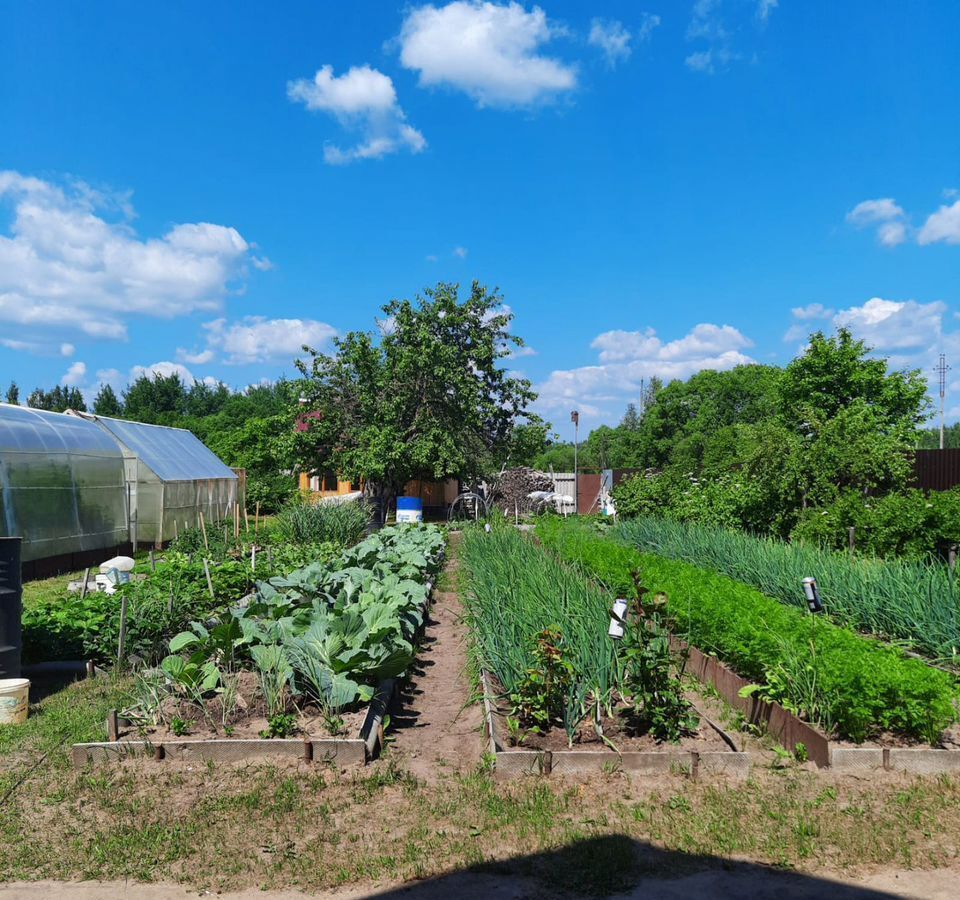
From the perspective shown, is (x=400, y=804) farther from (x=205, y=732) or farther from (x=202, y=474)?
(x=202, y=474)

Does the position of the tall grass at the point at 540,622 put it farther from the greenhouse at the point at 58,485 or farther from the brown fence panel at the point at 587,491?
the brown fence panel at the point at 587,491

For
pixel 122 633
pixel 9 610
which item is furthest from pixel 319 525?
pixel 9 610

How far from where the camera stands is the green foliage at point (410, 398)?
23.0 meters

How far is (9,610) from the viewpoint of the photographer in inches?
239

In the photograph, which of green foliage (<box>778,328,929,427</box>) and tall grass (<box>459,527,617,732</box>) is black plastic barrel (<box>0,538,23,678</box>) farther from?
green foliage (<box>778,328,929,427</box>)

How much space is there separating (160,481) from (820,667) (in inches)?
632

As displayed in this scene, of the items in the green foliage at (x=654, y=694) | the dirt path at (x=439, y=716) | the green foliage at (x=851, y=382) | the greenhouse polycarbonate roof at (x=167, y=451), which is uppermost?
the green foliage at (x=851, y=382)

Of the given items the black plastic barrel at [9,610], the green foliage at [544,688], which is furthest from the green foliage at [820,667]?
the black plastic barrel at [9,610]

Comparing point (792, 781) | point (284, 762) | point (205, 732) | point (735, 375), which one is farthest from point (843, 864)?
point (735, 375)

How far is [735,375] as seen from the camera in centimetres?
5369

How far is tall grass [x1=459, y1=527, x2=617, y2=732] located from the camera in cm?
509

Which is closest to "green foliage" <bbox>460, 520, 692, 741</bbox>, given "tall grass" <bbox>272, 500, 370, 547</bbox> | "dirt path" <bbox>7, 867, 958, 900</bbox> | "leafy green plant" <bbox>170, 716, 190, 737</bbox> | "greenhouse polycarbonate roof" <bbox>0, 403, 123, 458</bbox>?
"dirt path" <bbox>7, 867, 958, 900</bbox>

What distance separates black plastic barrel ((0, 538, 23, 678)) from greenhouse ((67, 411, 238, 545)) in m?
11.5

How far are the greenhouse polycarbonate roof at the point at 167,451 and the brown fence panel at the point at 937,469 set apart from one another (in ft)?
56.7
